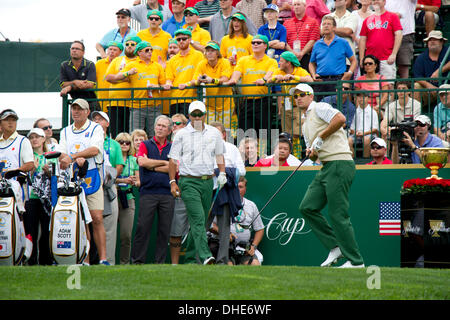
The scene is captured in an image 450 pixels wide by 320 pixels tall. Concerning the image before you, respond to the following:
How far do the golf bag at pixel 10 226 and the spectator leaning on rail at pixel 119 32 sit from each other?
671 centimetres

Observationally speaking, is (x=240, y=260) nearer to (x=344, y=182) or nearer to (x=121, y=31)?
(x=344, y=182)

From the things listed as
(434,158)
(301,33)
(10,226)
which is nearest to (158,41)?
(301,33)

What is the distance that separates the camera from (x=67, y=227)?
11.0m

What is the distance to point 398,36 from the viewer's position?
16.0 m

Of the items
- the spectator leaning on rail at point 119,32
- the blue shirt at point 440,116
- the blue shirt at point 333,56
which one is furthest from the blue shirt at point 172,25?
the blue shirt at point 440,116

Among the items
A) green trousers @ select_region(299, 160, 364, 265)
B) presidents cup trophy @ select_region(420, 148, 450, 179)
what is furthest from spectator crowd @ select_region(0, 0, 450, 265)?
green trousers @ select_region(299, 160, 364, 265)

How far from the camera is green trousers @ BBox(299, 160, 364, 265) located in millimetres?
10344

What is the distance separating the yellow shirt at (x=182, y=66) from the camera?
49.9 feet

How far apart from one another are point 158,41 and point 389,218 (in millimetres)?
6204

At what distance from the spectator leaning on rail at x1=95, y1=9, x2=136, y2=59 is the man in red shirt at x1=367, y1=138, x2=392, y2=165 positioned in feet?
21.5

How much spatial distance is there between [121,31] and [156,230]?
18.4ft

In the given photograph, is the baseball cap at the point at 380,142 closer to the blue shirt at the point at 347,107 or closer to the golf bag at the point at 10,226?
the blue shirt at the point at 347,107

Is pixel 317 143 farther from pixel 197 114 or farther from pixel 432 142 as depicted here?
pixel 432 142
